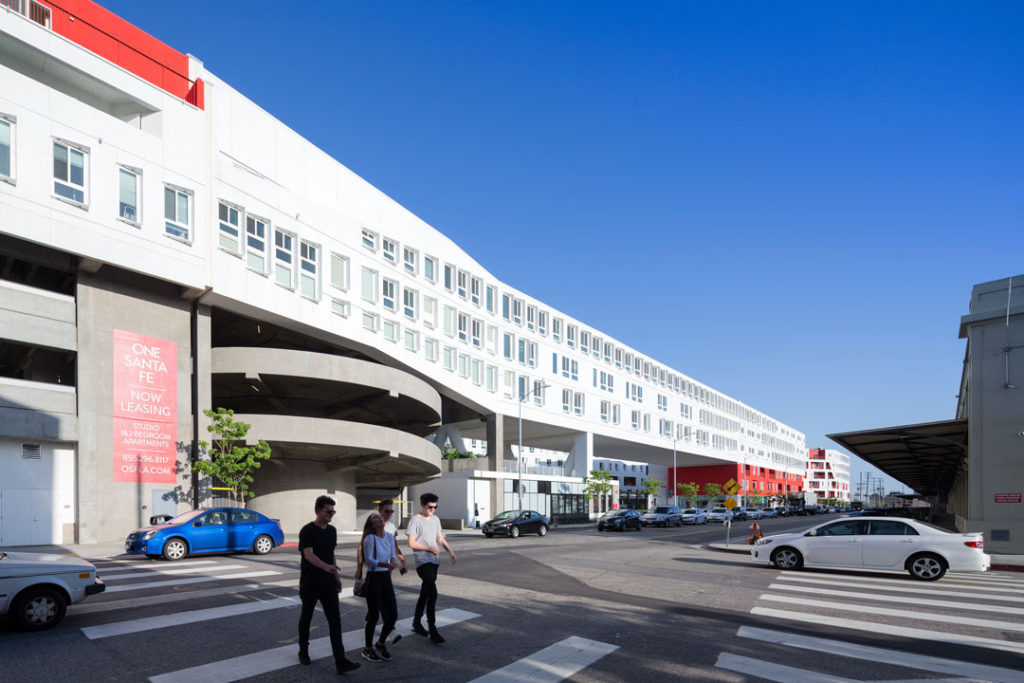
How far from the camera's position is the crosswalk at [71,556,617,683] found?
7.43 meters

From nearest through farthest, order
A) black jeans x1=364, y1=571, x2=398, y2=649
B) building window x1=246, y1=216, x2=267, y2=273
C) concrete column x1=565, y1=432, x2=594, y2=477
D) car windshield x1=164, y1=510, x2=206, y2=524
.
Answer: black jeans x1=364, y1=571, x2=398, y2=649 < car windshield x1=164, y1=510, x2=206, y2=524 < building window x1=246, y1=216, x2=267, y2=273 < concrete column x1=565, y1=432, x2=594, y2=477

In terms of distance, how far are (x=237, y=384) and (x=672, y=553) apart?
23.0 m

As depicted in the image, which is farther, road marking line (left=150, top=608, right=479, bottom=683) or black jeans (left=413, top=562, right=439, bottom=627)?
black jeans (left=413, top=562, right=439, bottom=627)

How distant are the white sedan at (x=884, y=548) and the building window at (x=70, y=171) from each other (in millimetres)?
25322

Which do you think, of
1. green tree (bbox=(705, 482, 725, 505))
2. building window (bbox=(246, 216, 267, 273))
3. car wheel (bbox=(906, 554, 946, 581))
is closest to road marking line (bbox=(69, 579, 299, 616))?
car wheel (bbox=(906, 554, 946, 581))

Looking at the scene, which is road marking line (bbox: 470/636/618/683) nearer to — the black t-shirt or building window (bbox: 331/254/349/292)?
the black t-shirt

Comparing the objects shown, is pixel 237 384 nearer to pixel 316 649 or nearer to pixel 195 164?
pixel 195 164

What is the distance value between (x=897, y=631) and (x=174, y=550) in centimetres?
1604

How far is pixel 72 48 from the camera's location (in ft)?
90.2

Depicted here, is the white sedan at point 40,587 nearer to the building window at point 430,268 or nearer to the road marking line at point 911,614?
the road marking line at point 911,614

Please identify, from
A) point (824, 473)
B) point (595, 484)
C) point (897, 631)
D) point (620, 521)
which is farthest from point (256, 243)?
point (824, 473)

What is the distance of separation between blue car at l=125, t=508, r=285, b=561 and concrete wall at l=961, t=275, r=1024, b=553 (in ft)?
77.3

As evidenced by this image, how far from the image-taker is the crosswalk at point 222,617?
7.43m

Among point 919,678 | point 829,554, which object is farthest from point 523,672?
point 829,554
